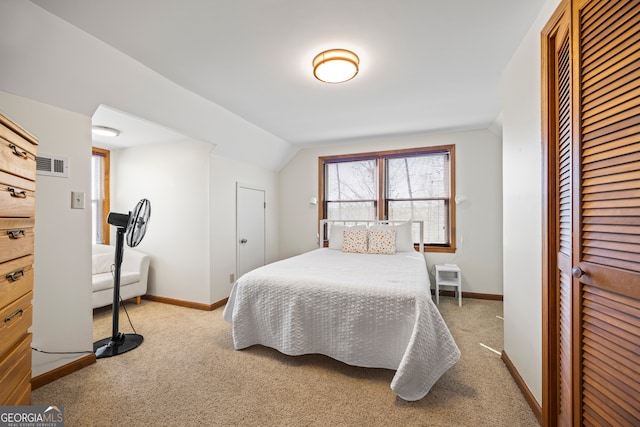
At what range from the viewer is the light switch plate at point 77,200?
1999 millimetres

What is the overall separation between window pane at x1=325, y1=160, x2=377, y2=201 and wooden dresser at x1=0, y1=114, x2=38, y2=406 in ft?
12.1

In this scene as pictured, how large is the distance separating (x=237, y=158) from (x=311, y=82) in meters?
1.86

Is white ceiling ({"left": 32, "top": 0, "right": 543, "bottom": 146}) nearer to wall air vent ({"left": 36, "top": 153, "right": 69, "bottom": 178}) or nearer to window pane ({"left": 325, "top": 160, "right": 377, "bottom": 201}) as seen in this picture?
wall air vent ({"left": 36, "top": 153, "right": 69, "bottom": 178})

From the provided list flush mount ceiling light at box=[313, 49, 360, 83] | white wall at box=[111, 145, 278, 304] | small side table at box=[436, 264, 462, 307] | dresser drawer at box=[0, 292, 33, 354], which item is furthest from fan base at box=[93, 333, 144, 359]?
small side table at box=[436, 264, 462, 307]

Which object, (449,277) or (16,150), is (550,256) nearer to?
(16,150)

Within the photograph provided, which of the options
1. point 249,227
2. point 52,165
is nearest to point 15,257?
point 52,165

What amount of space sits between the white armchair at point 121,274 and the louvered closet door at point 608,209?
408cm

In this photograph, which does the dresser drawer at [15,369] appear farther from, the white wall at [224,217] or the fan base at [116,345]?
the white wall at [224,217]

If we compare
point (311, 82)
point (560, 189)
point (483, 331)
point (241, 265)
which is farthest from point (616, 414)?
point (241, 265)

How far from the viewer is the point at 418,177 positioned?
4.11m

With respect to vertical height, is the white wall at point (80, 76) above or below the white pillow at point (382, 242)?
above

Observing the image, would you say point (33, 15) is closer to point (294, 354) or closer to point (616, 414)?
point (294, 354)

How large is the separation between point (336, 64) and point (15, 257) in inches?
82.9

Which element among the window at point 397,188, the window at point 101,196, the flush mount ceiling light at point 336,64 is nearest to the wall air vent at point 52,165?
the flush mount ceiling light at point 336,64
